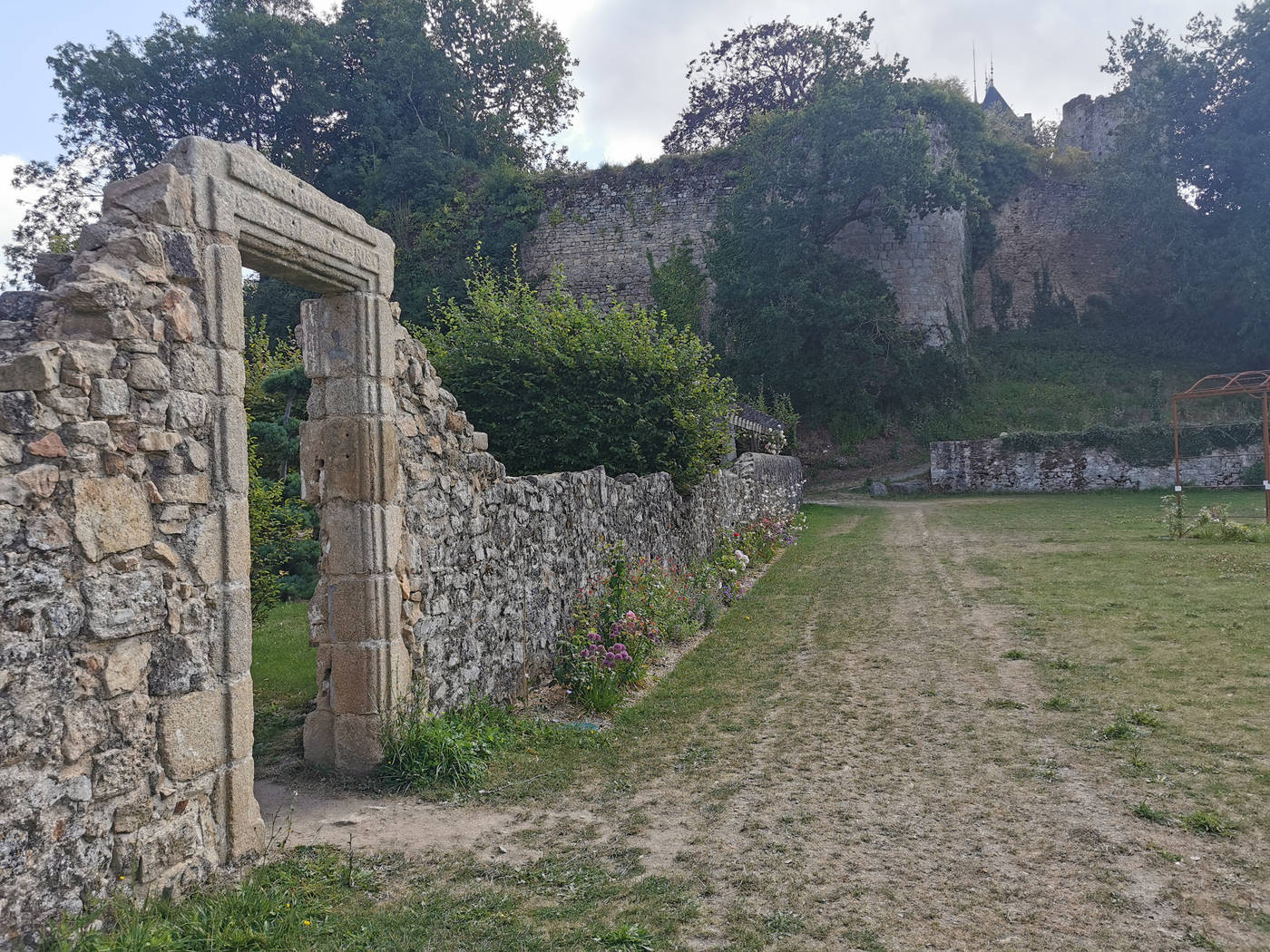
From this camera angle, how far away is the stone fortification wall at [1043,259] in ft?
104

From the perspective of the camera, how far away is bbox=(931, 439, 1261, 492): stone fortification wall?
22.7 meters

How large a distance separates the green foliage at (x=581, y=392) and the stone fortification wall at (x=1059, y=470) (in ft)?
54.7

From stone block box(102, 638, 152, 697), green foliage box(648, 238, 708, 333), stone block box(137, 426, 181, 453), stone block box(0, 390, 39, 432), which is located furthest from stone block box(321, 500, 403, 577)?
green foliage box(648, 238, 708, 333)

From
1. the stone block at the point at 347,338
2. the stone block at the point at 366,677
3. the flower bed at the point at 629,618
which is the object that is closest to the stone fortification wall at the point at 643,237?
the flower bed at the point at 629,618

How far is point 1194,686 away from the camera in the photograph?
577 centimetres

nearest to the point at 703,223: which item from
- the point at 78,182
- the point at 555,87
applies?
the point at 555,87

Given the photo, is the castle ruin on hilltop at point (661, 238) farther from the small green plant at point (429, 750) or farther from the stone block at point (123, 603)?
the stone block at point (123, 603)

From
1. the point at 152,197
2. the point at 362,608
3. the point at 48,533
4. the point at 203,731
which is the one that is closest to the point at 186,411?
the point at 48,533

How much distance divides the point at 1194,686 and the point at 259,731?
6.15 meters

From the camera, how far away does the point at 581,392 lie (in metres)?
9.59

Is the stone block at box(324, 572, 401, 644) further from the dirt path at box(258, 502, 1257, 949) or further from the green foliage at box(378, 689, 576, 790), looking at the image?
the dirt path at box(258, 502, 1257, 949)

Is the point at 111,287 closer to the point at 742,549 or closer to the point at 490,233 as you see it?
the point at 742,549

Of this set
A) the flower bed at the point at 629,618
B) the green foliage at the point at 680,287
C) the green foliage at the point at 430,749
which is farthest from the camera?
the green foliage at the point at 680,287

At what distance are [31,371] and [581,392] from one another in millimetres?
6897
